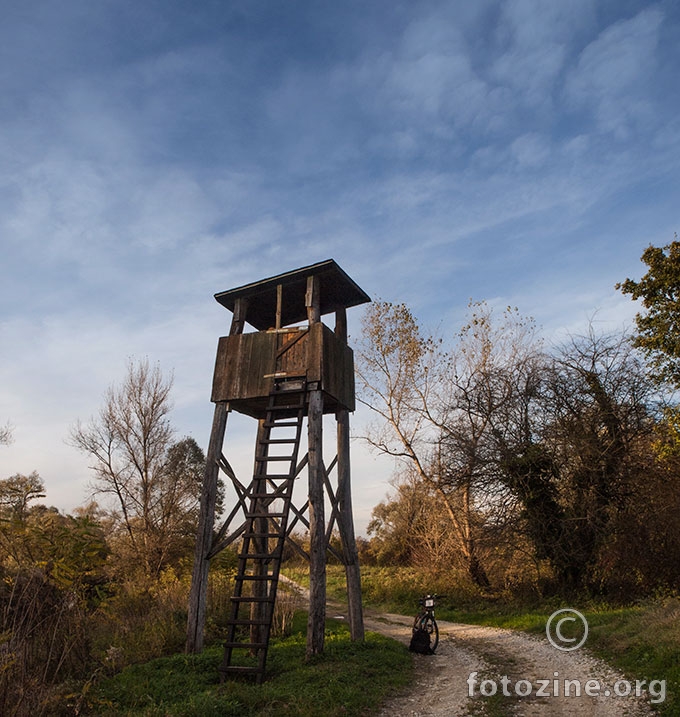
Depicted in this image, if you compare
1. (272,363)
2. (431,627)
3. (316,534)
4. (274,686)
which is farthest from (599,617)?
(272,363)

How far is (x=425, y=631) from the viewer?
1101cm

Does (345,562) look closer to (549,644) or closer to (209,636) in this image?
(209,636)

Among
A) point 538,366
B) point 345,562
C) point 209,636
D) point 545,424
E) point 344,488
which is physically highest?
point 538,366

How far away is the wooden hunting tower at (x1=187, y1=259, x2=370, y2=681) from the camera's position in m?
10.1

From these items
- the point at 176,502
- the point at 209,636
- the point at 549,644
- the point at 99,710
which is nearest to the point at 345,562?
the point at 209,636

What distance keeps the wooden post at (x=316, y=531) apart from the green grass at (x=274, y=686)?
44 cm

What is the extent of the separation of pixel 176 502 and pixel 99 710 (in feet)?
58.6

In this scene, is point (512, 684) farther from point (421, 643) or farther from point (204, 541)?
point (204, 541)

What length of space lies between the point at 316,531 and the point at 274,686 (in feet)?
8.81

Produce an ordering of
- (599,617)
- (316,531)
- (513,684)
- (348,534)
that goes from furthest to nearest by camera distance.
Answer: (599,617)
(348,534)
(316,531)
(513,684)

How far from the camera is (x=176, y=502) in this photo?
24.1 m

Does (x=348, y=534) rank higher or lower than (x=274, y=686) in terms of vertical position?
higher

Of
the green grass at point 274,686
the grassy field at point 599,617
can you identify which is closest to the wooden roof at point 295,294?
the green grass at point 274,686

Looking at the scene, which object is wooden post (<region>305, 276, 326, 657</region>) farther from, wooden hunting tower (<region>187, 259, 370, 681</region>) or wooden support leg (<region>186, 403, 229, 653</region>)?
wooden support leg (<region>186, 403, 229, 653</region>)
